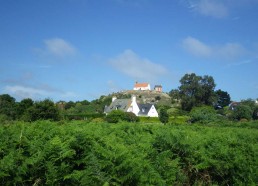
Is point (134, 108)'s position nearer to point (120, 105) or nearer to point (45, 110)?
point (120, 105)

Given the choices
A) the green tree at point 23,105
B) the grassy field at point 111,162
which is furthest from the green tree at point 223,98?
the grassy field at point 111,162

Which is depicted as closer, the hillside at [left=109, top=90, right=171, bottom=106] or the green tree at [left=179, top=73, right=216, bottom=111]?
the green tree at [left=179, top=73, right=216, bottom=111]

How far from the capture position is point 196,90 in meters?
108

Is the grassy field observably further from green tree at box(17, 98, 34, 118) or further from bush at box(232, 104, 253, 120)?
bush at box(232, 104, 253, 120)

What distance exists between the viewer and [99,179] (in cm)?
434

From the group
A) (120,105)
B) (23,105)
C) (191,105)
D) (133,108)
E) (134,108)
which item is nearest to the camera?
(23,105)

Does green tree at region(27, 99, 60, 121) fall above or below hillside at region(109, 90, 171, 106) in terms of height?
below

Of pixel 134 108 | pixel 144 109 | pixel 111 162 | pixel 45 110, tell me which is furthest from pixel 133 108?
pixel 111 162


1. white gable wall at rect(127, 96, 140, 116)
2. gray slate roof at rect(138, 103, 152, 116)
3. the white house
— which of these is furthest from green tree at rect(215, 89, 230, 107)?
white gable wall at rect(127, 96, 140, 116)

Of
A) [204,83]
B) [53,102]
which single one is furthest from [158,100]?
[53,102]

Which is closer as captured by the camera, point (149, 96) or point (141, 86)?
point (149, 96)

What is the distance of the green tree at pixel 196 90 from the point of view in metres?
107

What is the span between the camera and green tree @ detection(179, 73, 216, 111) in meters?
107

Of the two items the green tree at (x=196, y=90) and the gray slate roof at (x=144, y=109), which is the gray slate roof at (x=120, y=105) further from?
the green tree at (x=196, y=90)
